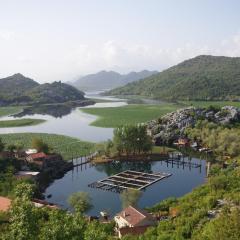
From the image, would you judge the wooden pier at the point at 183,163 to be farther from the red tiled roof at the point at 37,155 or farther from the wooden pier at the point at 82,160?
the red tiled roof at the point at 37,155

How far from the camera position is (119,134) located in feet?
379

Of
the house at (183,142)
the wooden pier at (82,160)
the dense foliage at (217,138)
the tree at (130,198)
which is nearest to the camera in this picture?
the tree at (130,198)

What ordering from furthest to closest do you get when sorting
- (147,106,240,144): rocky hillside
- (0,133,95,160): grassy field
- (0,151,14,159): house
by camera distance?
(147,106,240,144): rocky hillside
(0,133,95,160): grassy field
(0,151,14,159): house

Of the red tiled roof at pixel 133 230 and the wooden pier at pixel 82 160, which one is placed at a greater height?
the red tiled roof at pixel 133 230

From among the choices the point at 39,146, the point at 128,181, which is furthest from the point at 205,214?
the point at 39,146

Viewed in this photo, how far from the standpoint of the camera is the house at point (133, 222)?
5581cm

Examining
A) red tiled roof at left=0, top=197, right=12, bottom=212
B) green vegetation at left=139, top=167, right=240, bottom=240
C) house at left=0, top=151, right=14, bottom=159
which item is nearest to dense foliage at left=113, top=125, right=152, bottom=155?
house at left=0, top=151, right=14, bottom=159

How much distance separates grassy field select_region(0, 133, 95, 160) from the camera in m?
118

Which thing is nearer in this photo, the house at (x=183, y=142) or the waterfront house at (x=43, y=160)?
the waterfront house at (x=43, y=160)

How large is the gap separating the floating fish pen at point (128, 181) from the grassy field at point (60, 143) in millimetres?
21990

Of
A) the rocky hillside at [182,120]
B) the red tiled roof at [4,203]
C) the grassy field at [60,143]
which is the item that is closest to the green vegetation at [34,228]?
the red tiled roof at [4,203]

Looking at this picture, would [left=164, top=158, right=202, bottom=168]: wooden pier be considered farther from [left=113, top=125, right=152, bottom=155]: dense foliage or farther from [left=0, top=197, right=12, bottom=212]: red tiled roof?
[left=0, top=197, right=12, bottom=212]: red tiled roof

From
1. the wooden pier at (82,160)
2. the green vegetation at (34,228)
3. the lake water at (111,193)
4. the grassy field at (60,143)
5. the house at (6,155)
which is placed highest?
the green vegetation at (34,228)

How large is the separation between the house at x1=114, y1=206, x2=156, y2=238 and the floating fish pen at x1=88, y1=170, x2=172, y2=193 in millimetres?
24610
